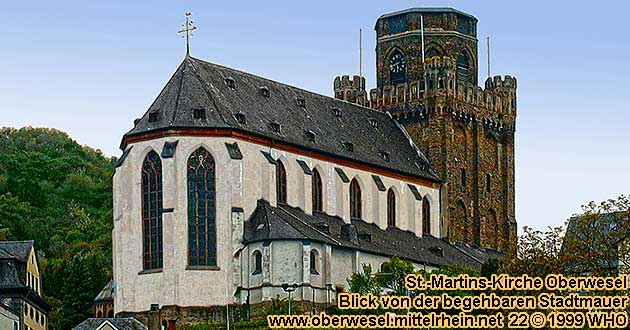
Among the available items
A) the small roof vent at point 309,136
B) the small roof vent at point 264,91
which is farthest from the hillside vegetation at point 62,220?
the small roof vent at point 309,136

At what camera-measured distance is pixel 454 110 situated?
469 ft

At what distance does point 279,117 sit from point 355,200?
8908mm

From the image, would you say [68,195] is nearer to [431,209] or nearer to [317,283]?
[431,209]

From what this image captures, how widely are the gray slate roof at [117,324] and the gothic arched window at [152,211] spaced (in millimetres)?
5463

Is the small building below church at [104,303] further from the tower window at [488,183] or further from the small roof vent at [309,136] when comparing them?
the tower window at [488,183]

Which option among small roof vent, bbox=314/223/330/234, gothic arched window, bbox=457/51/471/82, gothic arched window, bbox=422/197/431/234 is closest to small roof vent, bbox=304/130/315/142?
small roof vent, bbox=314/223/330/234

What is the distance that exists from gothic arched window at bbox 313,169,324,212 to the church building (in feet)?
0.22

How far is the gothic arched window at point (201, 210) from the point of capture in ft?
388

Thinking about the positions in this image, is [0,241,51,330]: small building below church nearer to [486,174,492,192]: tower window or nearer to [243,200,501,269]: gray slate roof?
[243,200,501,269]: gray slate roof

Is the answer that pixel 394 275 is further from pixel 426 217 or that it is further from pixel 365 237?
pixel 426 217

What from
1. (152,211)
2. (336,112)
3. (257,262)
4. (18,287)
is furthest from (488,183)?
(18,287)

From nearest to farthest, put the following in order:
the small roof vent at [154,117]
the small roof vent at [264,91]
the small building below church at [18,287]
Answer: the small building below church at [18,287] < the small roof vent at [154,117] < the small roof vent at [264,91]

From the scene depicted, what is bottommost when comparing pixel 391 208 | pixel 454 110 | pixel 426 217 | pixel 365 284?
pixel 365 284

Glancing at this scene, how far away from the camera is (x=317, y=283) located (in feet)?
387
